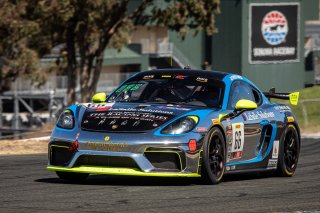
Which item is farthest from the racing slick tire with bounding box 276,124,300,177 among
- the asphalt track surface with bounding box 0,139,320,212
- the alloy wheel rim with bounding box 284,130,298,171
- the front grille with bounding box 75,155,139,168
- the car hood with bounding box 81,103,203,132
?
the front grille with bounding box 75,155,139,168

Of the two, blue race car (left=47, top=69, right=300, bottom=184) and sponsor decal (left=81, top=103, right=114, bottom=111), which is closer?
blue race car (left=47, top=69, right=300, bottom=184)

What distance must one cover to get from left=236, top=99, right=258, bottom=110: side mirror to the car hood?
648 millimetres

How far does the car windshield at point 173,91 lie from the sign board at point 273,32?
162 feet

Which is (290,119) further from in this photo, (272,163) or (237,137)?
(237,137)

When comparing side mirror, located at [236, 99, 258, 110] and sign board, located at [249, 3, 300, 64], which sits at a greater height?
side mirror, located at [236, 99, 258, 110]

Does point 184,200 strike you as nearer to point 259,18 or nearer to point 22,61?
point 22,61

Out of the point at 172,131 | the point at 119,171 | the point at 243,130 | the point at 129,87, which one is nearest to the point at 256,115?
the point at 243,130

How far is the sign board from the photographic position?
61344 millimetres

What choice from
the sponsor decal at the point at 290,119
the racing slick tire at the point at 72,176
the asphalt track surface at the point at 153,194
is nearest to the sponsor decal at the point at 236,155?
the asphalt track surface at the point at 153,194

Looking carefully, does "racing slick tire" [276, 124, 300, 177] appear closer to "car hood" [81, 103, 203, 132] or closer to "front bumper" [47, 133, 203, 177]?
"car hood" [81, 103, 203, 132]

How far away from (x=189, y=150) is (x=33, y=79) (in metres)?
23.8

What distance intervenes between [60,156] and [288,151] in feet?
11.4

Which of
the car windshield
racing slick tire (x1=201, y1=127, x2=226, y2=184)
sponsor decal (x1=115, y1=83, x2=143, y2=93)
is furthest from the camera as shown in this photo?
sponsor decal (x1=115, y1=83, x2=143, y2=93)

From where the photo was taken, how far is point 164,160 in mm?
10711
